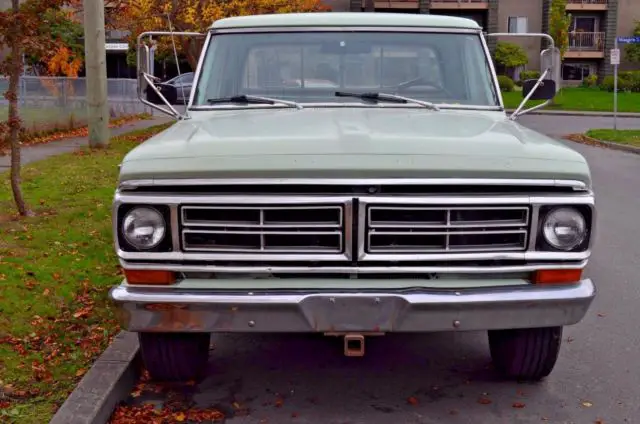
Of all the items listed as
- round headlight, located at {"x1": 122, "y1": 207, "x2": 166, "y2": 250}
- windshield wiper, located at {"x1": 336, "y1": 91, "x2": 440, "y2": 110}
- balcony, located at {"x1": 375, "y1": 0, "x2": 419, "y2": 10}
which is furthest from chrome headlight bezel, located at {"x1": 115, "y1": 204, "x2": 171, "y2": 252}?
balcony, located at {"x1": 375, "y1": 0, "x2": 419, "y2": 10}

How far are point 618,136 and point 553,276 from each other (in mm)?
18795

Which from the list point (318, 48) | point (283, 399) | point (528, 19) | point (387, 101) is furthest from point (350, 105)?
point (528, 19)

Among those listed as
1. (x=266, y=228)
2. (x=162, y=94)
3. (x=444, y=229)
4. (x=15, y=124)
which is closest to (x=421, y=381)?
(x=444, y=229)

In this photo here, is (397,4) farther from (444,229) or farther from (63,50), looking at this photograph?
(444,229)

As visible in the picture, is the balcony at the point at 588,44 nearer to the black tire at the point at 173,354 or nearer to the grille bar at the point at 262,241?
the black tire at the point at 173,354

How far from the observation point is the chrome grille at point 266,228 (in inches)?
149

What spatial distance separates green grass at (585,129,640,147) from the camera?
2027cm

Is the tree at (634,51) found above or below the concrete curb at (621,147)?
above

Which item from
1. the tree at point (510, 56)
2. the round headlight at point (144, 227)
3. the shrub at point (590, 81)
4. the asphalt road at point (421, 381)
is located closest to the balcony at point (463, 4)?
the tree at point (510, 56)

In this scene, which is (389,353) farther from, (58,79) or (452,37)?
(58,79)

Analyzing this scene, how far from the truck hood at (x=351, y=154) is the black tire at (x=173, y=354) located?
3.40ft

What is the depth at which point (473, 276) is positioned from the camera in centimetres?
390

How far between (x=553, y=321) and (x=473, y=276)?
1.42 feet

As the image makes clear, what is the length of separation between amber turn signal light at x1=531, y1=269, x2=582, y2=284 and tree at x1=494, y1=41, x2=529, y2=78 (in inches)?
1837
